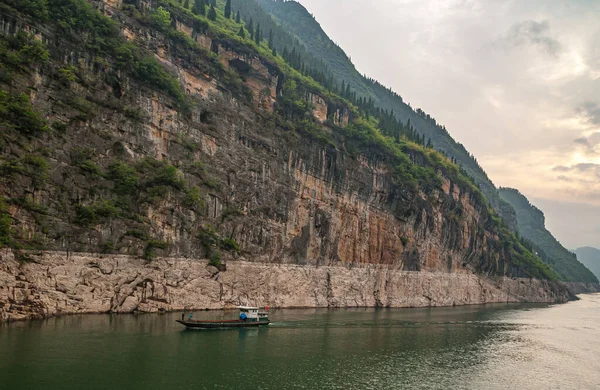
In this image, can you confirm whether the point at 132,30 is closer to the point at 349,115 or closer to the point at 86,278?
the point at 86,278

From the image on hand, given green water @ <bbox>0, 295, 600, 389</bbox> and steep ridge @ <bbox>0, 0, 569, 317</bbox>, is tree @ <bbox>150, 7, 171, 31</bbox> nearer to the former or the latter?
steep ridge @ <bbox>0, 0, 569, 317</bbox>

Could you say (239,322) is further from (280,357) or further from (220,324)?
(280,357)

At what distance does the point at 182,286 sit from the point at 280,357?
2038 centimetres

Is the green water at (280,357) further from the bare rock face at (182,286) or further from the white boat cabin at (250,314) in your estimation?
the bare rock face at (182,286)

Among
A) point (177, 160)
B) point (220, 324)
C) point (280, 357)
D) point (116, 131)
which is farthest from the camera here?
point (177, 160)

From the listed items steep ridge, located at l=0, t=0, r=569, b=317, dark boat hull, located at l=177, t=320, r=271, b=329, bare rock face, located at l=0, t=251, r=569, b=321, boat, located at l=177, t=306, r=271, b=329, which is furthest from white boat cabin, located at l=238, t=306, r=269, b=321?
steep ridge, located at l=0, t=0, r=569, b=317

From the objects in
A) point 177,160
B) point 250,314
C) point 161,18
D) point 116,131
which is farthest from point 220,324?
point 161,18

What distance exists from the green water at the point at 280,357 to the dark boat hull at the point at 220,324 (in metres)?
0.72

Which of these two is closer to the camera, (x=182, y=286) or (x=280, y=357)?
(x=280, y=357)

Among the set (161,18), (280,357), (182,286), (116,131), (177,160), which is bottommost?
(280,357)

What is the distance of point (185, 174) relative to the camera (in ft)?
189

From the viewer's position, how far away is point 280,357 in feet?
115

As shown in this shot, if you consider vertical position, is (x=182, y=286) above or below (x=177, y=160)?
below

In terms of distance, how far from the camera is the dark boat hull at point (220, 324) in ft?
141
